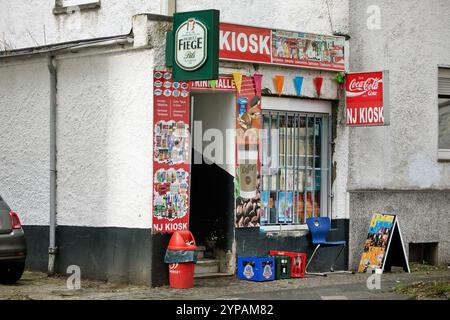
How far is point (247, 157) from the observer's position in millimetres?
15562

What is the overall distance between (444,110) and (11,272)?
26.2 ft

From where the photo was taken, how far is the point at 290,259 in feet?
51.4

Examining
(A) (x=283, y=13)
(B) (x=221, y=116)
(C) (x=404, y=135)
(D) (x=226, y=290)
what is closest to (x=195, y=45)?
(B) (x=221, y=116)

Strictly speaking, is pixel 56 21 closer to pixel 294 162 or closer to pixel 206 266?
pixel 294 162

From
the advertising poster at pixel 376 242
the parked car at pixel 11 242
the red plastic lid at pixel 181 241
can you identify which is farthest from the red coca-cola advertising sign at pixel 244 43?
the parked car at pixel 11 242

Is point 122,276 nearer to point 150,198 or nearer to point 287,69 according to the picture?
point 150,198

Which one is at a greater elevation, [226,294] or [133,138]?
[133,138]

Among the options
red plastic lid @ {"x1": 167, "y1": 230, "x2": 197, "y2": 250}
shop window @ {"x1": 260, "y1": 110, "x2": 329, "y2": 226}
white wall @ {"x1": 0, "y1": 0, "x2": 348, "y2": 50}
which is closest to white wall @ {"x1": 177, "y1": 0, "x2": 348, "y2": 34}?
white wall @ {"x1": 0, "y1": 0, "x2": 348, "y2": 50}

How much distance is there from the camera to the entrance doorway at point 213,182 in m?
15.5

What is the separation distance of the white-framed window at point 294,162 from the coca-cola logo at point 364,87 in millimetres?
509

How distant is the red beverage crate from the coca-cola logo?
8.58 ft

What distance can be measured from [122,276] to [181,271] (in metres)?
0.97

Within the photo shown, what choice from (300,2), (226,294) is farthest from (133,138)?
(300,2)

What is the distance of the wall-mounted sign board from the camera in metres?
16.4
